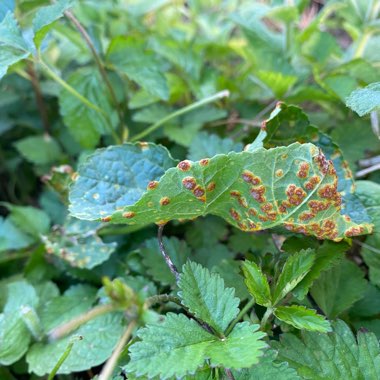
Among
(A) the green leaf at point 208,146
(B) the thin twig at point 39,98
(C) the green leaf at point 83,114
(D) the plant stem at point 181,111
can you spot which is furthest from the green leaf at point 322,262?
(B) the thin twig at point 39,98

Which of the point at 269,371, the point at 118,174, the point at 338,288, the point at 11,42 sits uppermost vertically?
the point at 11,42

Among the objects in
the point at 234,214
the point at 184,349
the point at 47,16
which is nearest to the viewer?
the point at 184,349

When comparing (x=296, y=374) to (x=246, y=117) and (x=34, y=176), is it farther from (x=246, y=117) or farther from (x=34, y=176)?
(x=34, y=176)

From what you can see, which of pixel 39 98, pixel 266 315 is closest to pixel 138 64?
pixel 39 98

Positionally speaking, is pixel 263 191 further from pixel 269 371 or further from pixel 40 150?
pixel 40 150

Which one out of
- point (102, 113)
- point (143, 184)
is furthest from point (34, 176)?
point (143, 184)
